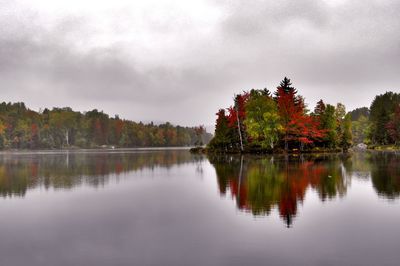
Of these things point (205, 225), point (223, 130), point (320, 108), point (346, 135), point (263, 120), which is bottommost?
point (205, 225)

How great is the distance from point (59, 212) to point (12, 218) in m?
2.31

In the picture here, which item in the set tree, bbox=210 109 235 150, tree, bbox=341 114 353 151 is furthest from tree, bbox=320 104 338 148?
tree, bbox=210 109 235 150

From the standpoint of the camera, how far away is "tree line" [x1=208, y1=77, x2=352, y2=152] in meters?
77.1

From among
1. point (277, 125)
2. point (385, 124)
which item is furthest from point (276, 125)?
point (385, 124)

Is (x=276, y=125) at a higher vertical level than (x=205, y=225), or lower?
higher

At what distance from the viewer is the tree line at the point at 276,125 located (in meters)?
77.1

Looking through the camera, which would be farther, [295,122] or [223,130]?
[223,130]

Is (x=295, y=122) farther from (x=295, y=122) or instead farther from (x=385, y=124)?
(x=385, y=124)

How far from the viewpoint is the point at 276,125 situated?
75062 millimetres

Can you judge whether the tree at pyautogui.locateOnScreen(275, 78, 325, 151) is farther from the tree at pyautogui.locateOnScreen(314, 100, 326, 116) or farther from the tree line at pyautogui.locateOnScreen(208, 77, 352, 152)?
the tree at pyautogui.locateOnScreen(314, 100, 326, 116)

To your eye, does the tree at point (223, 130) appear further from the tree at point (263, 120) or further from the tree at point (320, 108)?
the tree at point (320, 108)

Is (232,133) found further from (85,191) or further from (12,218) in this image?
(12,218)

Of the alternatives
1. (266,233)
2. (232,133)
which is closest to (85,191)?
(266,233)

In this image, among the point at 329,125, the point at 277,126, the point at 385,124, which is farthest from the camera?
the point at 385,124
